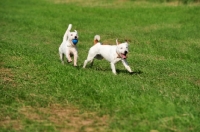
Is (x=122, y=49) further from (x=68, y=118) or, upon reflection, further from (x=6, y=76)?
(x=68, y=118)

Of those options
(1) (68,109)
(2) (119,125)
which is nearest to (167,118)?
(2) (119,125)

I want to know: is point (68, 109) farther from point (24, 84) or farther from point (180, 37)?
point (180, 37)

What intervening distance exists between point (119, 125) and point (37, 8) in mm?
30791

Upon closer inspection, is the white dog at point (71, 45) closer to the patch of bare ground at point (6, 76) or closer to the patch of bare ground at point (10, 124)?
Result: the patch of bare ground at point (6, 76)

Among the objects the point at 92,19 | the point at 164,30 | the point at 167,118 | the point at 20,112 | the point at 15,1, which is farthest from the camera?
the point at 15,1

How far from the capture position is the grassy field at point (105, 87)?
8.23 metres

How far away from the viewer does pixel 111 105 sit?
927 cm

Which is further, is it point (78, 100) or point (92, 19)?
point (92, 19)

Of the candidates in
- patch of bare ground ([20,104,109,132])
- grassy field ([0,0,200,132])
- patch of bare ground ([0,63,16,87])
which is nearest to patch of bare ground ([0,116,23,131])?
grassy field ([0,0,200,132])

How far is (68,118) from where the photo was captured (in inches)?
344

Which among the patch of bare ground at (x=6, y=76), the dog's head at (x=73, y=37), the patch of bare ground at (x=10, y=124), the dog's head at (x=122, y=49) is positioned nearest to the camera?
the patch of bare ground at (x=10, y=124)

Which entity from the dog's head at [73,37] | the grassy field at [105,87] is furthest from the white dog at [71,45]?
the grassy field at [105,87]

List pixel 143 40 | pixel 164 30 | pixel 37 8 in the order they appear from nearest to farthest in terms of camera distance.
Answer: pixel 143 40 → pixel 164 30 → pixel 37 8

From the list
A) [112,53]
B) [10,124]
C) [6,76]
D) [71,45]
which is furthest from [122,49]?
[10,124]
